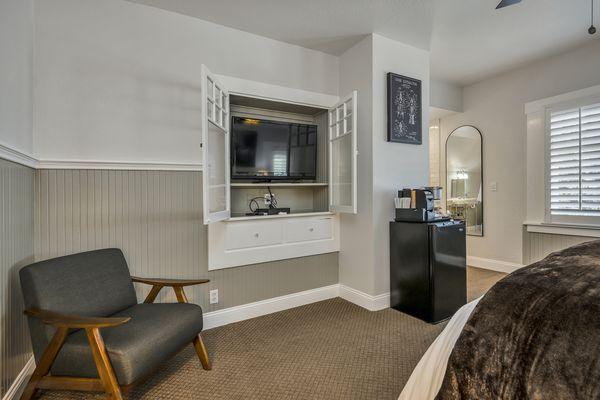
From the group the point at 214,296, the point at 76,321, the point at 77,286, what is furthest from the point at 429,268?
the point at 77,286

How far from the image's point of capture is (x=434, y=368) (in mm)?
1156

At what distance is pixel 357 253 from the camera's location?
3.09 metres

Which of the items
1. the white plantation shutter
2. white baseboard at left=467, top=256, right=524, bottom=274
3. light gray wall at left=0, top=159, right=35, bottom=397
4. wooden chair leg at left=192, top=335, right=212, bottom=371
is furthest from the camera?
white baseboard at left=467, top=256, right=524, bottom=274

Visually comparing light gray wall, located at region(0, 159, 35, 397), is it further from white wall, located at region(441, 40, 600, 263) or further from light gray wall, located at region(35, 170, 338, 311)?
white wall, located at region(441, 40, 600, 263)

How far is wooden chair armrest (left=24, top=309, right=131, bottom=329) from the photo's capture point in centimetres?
139

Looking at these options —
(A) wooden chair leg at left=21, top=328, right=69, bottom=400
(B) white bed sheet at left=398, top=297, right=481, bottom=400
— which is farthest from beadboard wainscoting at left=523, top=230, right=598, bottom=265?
Answer: (A) wooden chair leg at left=21, top=328, right=69, bottom=400

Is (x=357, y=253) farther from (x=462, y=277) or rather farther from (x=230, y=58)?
(x=230, y=58)

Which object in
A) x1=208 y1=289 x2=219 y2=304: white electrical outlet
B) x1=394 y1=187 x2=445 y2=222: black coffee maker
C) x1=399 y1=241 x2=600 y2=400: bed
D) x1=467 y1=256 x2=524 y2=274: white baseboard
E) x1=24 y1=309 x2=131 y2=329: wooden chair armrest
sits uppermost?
x1=394 y1=187 x2=445 y2=222: black coffee maker

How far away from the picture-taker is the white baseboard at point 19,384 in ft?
5.23

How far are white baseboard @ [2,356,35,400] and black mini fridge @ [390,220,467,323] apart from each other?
2.82m

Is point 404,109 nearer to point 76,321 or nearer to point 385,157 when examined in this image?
point 385,157

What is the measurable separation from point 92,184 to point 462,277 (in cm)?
324

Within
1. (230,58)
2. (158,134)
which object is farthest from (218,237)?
(230,58)

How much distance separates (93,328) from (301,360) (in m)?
1.29
